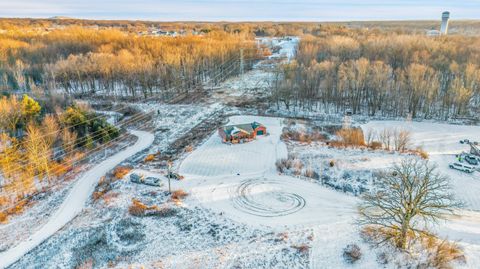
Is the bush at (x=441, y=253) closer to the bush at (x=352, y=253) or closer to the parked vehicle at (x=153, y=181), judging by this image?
the bush at (x=352, y=253)

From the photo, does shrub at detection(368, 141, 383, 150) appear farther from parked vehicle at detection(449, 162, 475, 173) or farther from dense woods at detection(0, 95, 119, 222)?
dense woods at detection(0, 95, 119, 222)

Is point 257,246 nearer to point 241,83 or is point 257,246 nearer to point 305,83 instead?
point 305,83

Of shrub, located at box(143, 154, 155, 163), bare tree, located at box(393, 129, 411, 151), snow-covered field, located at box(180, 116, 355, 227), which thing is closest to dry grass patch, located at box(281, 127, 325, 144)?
snow-covered field, located at box(180, 116, 355, 227)

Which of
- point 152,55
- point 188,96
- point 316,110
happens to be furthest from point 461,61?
point 152,55

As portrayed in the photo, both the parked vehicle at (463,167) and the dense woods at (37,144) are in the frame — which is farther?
the parked vehicle at (463,167)

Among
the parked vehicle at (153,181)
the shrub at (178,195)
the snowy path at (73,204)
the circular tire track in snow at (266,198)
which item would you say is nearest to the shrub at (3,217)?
the snowy path at (73,204)

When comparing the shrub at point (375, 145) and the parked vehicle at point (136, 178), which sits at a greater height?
the shrub at point (375, 145)
